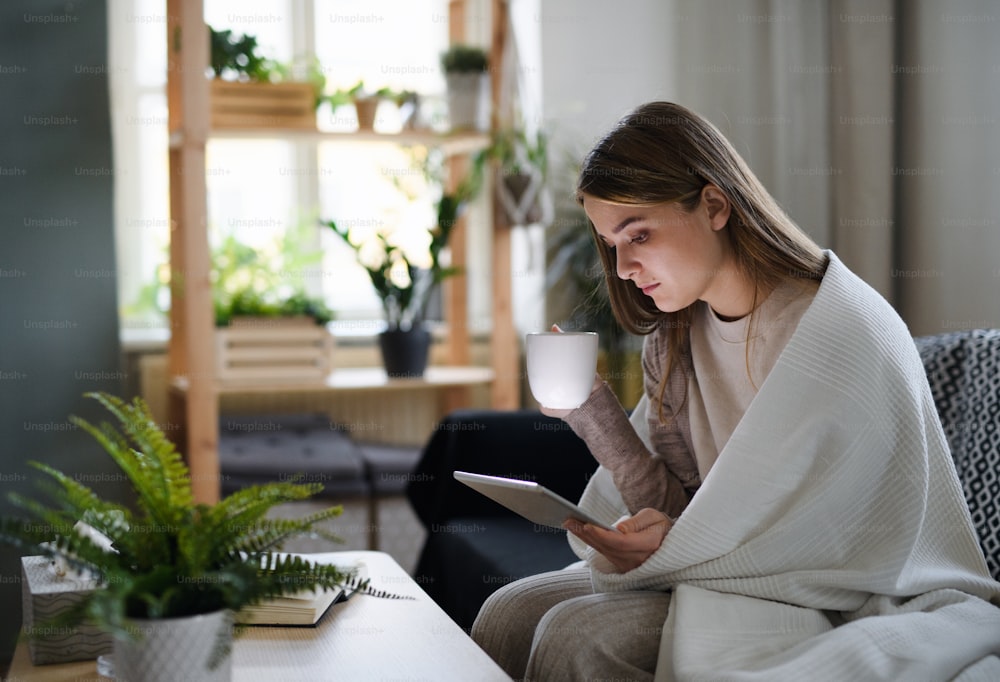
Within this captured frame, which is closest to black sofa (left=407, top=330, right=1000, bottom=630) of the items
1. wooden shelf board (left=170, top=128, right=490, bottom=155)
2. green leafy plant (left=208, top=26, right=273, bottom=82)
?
wooden shelf board (left=170, top=128, right=490, bottom=155)

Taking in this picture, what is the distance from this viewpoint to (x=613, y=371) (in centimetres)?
334

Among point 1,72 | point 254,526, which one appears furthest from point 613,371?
point 254,526

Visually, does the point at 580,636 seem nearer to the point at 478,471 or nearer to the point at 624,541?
the point at 624,541

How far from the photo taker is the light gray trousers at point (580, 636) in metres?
1.29

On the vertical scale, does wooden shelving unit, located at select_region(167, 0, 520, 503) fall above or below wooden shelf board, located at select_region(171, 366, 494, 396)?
above

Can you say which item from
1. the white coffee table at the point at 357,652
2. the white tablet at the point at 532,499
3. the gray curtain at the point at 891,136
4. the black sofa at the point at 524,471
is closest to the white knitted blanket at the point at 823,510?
the white tablet at the point at 532,499

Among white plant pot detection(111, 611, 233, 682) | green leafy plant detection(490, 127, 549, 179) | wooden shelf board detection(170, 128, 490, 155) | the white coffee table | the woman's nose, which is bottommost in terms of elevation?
the white coffee table

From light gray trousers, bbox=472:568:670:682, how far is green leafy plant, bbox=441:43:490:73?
198cm

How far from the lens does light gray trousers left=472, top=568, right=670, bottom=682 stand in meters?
1.29

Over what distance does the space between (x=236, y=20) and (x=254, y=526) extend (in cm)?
289

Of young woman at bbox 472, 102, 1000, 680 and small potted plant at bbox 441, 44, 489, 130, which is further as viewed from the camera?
small potted plant at bbox 441, 44, 489, 130

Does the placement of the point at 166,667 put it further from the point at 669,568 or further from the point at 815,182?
the point at 815,182

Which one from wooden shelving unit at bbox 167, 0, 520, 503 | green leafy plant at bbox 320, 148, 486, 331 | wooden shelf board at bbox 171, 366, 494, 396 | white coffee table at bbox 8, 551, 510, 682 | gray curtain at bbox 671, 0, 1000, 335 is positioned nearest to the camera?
white coffee table at bbox 8, 551, 510, 682

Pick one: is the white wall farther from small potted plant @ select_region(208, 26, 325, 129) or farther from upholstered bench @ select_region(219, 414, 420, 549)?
upholstered bench @ select_region(219, 414, 420, 549)
